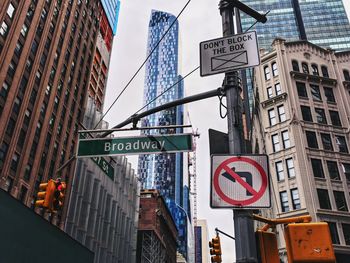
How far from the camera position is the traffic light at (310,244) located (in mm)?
4062

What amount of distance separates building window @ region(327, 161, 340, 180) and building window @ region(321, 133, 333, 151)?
192 centimetres

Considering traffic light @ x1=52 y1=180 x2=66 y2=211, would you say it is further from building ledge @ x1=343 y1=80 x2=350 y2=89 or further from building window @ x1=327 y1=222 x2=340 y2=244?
building ledge @ x1=343 y1=80 x2=350 y2=89

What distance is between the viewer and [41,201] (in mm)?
10227

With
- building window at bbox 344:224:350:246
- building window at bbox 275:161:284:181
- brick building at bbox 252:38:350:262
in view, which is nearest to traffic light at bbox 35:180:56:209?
brick building at bbox 252:38:350:262

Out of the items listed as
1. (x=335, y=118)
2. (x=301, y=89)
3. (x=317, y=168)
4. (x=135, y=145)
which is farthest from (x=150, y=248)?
(x=135, y=145)

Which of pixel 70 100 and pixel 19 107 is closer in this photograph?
pixel 19 107

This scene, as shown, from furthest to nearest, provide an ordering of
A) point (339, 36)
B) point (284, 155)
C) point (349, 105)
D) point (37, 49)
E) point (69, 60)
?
1. point (339, 36)
2. point (69, 60)
3. point (37, 49)
4. point (349, 105)
5. point (284, 155)

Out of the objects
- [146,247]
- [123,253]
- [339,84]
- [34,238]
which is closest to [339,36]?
[339,84]

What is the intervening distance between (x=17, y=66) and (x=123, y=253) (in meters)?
31.5

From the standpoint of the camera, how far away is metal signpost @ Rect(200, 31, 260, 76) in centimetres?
578

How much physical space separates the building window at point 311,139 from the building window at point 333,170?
7.88 ft

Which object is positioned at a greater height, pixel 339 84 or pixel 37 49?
pixel 37 49

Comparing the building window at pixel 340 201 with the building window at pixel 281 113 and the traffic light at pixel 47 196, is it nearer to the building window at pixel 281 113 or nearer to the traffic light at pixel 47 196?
the building window at pixel 281 113

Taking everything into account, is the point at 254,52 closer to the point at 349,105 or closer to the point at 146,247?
the point at 349,105
